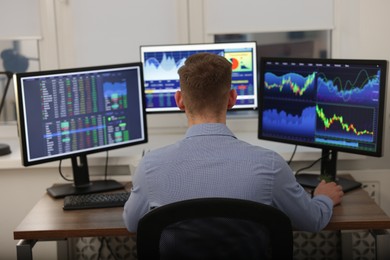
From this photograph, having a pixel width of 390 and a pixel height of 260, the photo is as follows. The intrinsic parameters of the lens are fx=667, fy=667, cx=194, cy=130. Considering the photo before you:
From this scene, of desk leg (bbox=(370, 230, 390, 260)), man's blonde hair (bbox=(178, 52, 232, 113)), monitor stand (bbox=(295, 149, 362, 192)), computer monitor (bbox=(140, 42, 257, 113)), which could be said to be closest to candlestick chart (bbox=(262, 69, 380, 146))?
monitor stand (bbox=(295, 149, 362, 192))

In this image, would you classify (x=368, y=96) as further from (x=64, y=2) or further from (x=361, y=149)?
(x=64, y=2)

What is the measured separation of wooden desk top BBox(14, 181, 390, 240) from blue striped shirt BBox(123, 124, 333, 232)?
0.47 metres

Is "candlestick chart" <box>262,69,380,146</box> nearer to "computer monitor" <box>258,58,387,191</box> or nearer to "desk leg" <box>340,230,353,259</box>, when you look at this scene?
"computer monitor" <box>258,58,387,191</box>

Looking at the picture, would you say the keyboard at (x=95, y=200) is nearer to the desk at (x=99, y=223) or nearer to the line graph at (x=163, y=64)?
the desk at (x=99, y=223)

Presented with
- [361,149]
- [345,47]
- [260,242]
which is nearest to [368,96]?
[361,149]

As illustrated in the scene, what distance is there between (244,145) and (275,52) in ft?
6.15

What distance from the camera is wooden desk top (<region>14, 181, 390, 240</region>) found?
2.40 metres

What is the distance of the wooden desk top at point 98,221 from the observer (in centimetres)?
A: 240

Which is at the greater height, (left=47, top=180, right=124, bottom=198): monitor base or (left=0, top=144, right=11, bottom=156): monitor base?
(left=0, top=144, right=11, bottom=156): monitor base

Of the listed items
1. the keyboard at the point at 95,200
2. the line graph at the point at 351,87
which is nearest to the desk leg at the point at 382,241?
the line graph at the point at 351,87

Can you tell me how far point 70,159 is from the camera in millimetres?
3072

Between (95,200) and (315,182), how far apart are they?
0.93m

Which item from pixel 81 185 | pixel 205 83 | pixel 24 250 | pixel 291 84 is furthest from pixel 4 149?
pixel 205 83

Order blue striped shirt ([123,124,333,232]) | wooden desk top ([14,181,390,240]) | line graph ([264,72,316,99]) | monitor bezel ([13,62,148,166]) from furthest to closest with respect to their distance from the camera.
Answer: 1. line graph ([264,72,316,99])
2. monitor bezel ([13,62,148,166])
3. wooden desk top ([14,181,390,240])
4. blue striped shirt ([123,124,333,232])
